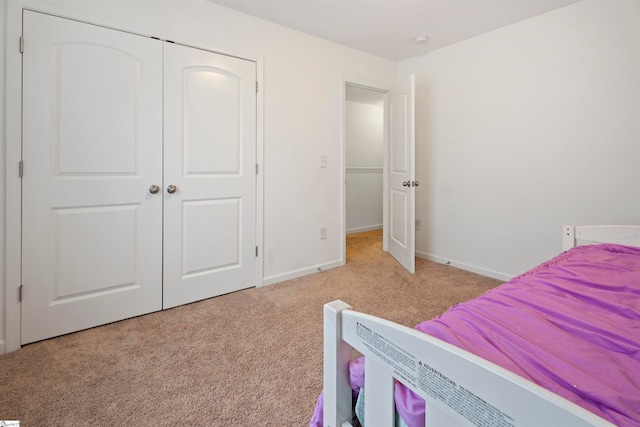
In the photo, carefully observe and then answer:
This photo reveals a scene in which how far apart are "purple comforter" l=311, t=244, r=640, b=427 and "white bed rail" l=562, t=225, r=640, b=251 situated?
0.46 m

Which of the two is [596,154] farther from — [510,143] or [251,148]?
[251,148]

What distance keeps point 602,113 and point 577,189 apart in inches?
22.3

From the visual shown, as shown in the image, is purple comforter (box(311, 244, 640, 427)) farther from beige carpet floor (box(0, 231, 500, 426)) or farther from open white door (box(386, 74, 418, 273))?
open white door (box(386, 74, 418, 273))

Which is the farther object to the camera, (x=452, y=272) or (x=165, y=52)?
(x=452, y=272)

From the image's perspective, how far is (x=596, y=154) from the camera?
2.39 meters

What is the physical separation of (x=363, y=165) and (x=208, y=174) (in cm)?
340

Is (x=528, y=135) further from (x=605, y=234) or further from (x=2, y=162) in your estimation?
(x=2, y=162)

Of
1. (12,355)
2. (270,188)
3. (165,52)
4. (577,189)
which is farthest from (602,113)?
(12,355)

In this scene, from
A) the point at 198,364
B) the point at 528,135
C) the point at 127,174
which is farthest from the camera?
the point at 528,135

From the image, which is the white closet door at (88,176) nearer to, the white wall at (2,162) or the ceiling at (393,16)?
the white wall at (2,162)

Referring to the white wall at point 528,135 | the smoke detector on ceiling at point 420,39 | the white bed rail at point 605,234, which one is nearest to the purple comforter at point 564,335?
the white bed rail at point 605,234

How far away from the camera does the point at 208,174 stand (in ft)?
8.16

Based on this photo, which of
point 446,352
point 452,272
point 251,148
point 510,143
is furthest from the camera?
point 452,272

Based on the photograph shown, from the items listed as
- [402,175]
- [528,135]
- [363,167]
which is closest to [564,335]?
[528,135]
